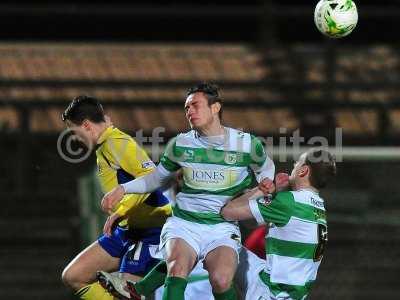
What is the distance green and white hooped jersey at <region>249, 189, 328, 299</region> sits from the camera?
6266 millimetres

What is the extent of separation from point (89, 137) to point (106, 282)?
87cm

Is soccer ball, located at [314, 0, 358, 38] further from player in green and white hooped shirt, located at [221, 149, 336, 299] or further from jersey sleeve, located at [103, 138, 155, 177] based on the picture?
jersey sleeve, located at [103, 138, 155, 177]

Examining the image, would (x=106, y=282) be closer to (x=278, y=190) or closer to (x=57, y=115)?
(x=278, y=190)

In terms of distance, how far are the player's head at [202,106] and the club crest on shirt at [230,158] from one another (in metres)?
0.22

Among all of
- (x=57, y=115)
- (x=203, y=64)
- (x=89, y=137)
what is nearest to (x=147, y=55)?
(x=203, y=64)

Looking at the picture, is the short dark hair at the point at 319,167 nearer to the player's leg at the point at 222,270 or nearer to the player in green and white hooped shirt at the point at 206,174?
the player in green and white hooped shirt at the point at 206,174

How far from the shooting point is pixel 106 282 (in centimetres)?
656

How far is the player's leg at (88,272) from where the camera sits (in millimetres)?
6848

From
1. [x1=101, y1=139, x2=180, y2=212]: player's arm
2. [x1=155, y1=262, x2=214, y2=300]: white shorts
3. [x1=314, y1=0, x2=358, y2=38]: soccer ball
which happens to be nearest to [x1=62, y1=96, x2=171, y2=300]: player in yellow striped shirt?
[x1=101, y1=139, x2=180, y2=212]: player's arm

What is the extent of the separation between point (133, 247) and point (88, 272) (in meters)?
0.31

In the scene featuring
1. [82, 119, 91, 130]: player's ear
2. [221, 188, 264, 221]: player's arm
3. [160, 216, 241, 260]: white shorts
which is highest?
[82, 119, 91, 130]: player's ear

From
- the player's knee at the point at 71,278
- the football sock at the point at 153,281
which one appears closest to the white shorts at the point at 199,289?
the football sock at the point at 153,281

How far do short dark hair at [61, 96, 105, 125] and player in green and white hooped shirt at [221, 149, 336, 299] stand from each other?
0.99 meters
